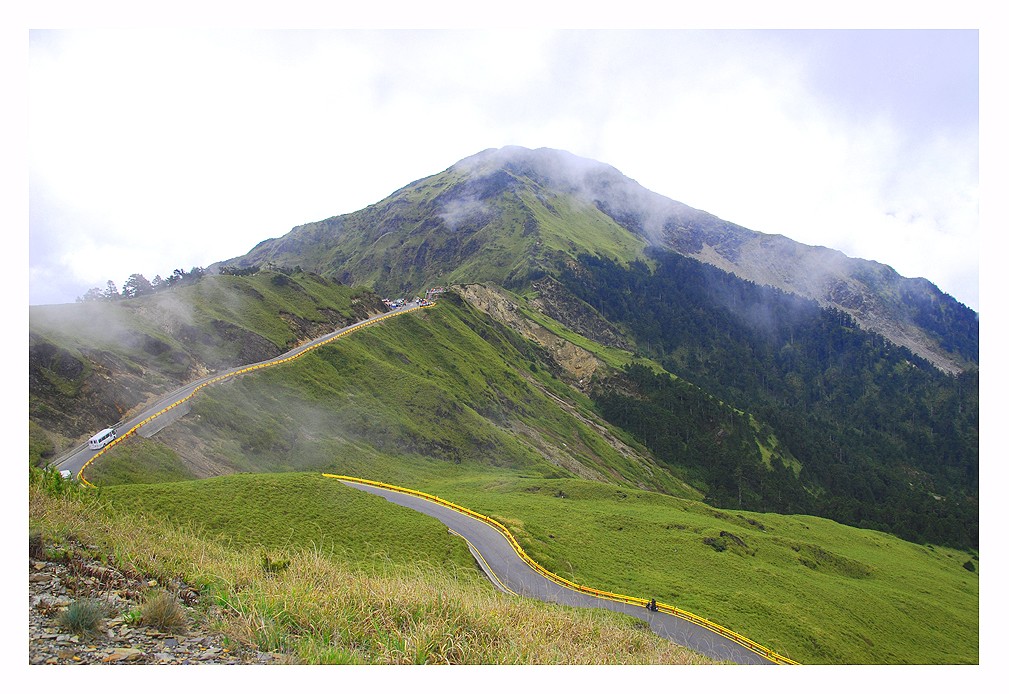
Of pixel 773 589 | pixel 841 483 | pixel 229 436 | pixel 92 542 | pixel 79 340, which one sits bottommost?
pixel 841 483

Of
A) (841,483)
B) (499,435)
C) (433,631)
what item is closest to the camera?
(433,631)

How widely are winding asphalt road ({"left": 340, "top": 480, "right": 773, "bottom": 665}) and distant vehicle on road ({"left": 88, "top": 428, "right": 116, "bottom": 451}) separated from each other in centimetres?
2534

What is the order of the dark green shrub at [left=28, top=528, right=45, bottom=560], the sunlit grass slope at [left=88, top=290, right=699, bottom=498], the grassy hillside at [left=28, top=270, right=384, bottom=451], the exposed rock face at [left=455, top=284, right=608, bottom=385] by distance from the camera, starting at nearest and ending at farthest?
the dark green shrub at [left=28, top=528, right=45, bottom=560] < the grassy hillside at [left=28, top=270, right=384, bottom=451] < the sunlit grass slope at [left=88, top=290, right=699, bottom=498] < the exposed rock face at [left=455, top=284, right=608, bottom=385]

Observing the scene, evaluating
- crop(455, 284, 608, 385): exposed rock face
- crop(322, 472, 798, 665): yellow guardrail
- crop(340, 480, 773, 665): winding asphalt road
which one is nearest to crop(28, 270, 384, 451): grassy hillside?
crop(340, 480, 773, 665): winding asphalt road

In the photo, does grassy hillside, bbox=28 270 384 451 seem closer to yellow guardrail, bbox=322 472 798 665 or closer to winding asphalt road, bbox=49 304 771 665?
winding asphalt road, bbox=49 304 771 665

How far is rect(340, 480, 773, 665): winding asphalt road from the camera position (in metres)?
24.6

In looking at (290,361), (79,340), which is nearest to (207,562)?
(79,340)

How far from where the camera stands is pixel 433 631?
9.27m

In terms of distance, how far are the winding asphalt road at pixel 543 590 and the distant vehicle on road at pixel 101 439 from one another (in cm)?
2534

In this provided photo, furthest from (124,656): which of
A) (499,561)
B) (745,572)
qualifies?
(745,572)

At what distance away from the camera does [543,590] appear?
28844 mm

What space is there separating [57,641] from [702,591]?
33.2 metres

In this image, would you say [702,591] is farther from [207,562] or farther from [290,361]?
[290,361]

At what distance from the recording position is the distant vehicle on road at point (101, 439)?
42841mm
